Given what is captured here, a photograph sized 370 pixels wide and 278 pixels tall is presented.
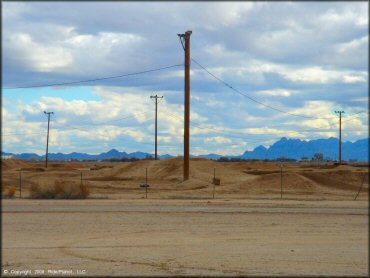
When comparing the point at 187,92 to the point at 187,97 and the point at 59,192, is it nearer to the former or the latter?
the point at 187,97

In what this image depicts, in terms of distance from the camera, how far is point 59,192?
1563 inches

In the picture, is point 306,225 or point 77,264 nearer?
point 77,264

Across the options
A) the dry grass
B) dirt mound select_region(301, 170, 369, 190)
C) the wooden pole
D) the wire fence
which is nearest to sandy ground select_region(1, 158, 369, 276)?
the dry grass

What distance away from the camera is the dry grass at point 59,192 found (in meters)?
39.6

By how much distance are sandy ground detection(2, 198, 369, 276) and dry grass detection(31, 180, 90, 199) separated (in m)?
8.14

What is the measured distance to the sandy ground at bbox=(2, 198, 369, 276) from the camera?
1329 centimetres

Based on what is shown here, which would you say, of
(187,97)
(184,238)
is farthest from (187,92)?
(184,238)

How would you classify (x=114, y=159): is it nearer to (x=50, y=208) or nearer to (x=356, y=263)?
(x=50, y=208)

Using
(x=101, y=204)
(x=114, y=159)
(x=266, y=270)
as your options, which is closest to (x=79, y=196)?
(x=101, y=204)

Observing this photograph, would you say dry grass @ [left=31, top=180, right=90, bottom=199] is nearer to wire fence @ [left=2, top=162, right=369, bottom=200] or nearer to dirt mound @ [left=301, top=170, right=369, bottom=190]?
wire fence @ [left=2, top=162, right=369, bottom=200]

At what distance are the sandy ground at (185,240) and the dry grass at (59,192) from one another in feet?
26.7

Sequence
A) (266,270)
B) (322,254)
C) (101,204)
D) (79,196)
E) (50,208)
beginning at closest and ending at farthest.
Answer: (266,270) < (322,254) < (50,208) < (101,204) < (79,196)

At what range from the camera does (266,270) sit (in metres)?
12.9

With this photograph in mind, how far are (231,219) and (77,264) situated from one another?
42.4 feet
